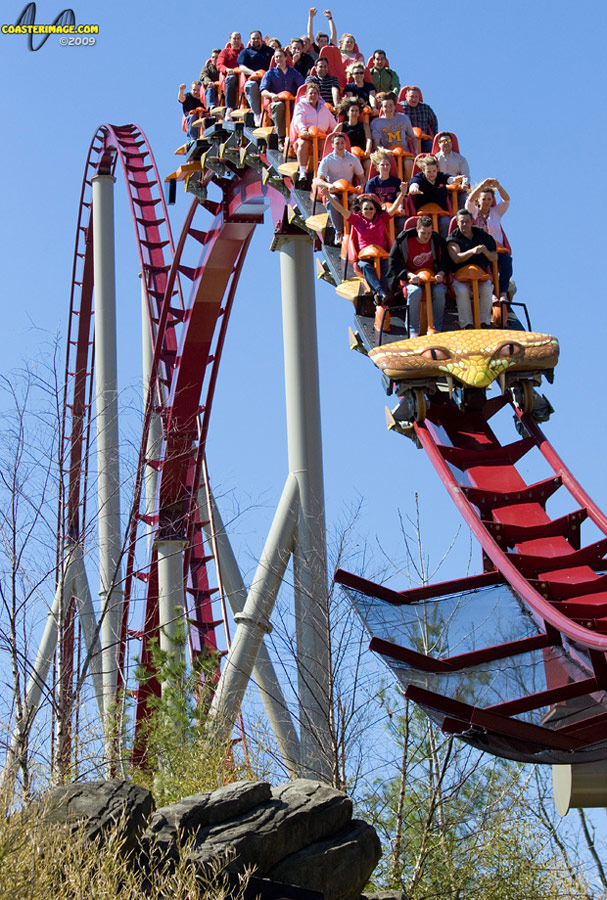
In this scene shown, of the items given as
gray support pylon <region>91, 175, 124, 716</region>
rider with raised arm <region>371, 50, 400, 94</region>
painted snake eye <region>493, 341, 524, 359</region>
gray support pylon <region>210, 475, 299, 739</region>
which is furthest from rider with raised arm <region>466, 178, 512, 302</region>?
gray support pylon <region>91, 175, 124, 716</region>

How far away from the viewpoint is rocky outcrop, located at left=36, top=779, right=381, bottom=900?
5281mm

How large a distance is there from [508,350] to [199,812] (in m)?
3.18

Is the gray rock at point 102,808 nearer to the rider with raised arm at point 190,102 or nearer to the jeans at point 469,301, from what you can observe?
the jeans at point 469,301

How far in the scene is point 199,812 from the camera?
5578 mm

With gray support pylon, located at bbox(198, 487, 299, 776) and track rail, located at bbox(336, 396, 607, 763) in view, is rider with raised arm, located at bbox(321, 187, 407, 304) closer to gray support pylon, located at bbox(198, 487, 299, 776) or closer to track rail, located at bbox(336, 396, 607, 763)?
track rail, located at bbox(336, 396, 607, 763)

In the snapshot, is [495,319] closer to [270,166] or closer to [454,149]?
[454,149]

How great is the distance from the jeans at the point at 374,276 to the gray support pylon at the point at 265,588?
1862mm

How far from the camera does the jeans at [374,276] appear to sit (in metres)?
8.33

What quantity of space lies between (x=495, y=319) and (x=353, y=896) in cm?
365

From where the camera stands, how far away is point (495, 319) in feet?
26.9

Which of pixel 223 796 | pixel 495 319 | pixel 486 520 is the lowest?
pixel 223 796

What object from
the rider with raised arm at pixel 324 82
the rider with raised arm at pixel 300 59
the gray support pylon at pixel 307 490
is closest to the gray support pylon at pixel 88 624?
the gray support pylon at pixel 307 490

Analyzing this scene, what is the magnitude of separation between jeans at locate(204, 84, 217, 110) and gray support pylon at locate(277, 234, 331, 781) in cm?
212

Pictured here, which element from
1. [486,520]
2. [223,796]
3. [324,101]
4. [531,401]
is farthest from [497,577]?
[324,101]
